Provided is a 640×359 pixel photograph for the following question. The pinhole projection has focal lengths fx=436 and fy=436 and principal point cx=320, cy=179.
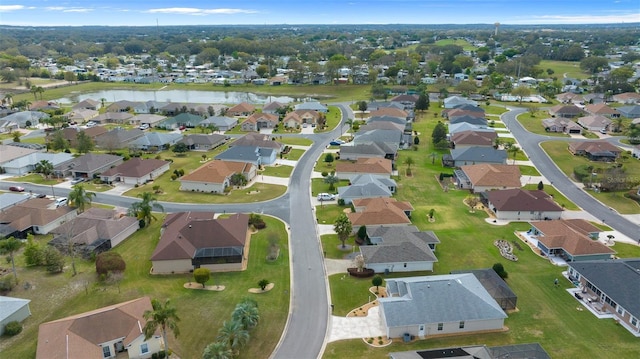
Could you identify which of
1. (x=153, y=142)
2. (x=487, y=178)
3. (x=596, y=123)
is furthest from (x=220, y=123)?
(x=596, y=123)

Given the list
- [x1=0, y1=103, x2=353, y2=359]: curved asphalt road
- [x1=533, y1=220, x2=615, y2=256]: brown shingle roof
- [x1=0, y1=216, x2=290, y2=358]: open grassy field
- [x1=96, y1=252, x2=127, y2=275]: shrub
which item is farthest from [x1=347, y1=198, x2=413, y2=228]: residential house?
[x1=96, y1=252, x2=127, y2=275]: shrub

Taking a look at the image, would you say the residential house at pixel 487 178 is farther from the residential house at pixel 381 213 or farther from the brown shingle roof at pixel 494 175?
the residential house at pixel 381 213

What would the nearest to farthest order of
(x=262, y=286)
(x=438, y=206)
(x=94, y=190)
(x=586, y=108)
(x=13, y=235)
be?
(x=262, y=286), (x=13, y=235), (x=438, y=206), (x=94, y=190), (x=586, y=108)

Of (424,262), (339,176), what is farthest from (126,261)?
(339,176)

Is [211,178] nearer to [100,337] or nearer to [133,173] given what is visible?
[133,173]

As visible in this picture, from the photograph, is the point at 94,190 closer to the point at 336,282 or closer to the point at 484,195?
the point at 336,282

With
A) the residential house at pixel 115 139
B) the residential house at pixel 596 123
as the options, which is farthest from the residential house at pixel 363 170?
the residential house at pixel 596 123
